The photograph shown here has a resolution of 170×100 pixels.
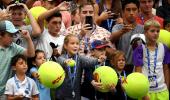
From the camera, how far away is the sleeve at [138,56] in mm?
6785

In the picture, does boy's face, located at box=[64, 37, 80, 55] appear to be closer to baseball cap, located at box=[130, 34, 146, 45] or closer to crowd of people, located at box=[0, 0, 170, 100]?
crowd of people, located at box=[0, 0, 170, 100]

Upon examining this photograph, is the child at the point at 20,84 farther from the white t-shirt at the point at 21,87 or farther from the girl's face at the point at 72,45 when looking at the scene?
the girl's face at the point at 72,45

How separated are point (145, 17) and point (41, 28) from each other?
5.57ft

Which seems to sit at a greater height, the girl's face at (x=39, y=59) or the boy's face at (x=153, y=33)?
the boy's face at (x=153, y=33)

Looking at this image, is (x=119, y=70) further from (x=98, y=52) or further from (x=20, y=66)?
(x=20, y=66)

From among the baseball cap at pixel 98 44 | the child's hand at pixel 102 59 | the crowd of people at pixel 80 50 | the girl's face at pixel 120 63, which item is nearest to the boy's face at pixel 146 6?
the crowd of people at pixel 80 50

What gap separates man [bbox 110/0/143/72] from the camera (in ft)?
23.6

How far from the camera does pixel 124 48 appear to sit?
287 inches

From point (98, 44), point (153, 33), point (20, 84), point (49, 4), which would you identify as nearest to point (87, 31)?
point (98, 44)

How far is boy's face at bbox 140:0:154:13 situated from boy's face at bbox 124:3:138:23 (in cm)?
25

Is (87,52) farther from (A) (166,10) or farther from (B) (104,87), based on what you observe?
(A) (166,10)

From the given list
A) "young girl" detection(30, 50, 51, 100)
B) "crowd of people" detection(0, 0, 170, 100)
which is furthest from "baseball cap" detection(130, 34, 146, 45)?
"young girl" detection(30, 50, 51, 100)

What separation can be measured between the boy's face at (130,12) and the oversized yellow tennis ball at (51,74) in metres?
1.60

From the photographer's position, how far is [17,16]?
22.6 feet
